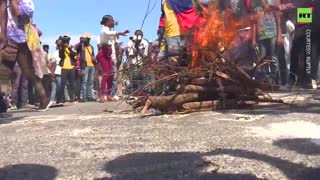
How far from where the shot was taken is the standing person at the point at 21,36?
27.7ft

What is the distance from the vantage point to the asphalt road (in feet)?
12.9

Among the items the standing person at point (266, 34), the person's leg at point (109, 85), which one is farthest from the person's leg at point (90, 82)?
the standing person at point (266, 34)

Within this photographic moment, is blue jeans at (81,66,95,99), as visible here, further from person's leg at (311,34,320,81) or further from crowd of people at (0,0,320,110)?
person's leg at (311,34,320,81)

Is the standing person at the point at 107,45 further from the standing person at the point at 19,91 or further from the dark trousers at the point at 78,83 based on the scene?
the dark trousers at the point at 78,83

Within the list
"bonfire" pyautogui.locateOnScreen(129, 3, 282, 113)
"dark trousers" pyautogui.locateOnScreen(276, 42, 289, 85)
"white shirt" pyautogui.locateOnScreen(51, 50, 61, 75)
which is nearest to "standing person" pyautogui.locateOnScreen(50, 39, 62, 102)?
"white shirt" pyautogui.locateOnScreen(51, 50, 61, 75)

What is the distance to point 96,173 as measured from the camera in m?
3.97

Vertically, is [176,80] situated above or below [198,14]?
below

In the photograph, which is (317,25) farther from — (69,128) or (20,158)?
(20,158)

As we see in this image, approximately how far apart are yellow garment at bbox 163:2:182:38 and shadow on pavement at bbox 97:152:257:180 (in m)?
4.97

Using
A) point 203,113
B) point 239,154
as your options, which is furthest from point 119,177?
point 203,113

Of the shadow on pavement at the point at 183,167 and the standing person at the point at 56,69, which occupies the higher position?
the standing person at the point at 56,69

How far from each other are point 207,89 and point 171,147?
87.7 inches

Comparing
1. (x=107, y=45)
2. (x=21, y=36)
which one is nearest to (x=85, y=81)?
(x=107, y=45)

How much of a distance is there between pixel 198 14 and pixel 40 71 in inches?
110
